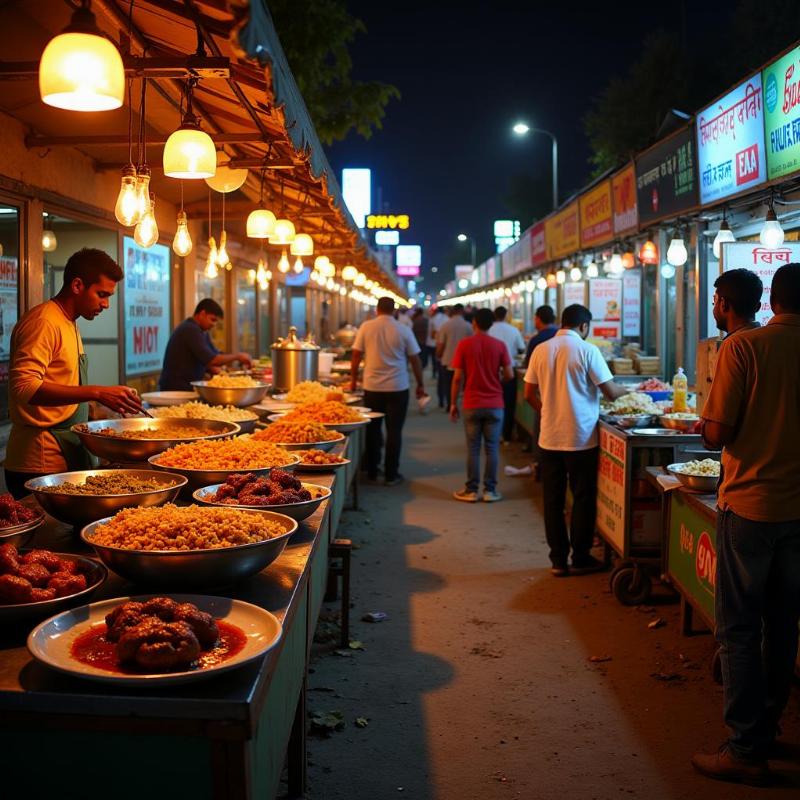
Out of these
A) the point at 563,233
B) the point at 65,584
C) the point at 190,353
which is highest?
the point at 563,233

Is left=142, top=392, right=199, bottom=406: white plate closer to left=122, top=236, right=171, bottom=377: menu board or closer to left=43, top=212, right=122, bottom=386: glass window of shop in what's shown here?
left=43, top=212, right=122, bottom=386: glass window of shop

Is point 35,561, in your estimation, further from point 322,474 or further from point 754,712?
point 754,712

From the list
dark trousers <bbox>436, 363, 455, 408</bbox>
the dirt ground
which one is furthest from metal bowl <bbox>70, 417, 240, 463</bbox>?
dark trousers <bbox>436, 363, 455, 408</bbox>

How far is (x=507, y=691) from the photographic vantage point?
518cm

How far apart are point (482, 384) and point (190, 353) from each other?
3.28 meters

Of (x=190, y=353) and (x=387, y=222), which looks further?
(x=387, y=222)

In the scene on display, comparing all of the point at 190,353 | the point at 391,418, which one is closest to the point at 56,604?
the point at 190,353

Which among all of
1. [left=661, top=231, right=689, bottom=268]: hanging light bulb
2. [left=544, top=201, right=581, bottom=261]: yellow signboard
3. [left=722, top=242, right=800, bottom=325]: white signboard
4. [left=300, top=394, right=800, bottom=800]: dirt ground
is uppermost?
[left=544, top=201, right=581, bottom=261]: yellow signboard

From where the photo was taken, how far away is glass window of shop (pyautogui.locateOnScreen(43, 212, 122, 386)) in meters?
8.89

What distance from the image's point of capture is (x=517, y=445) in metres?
15.2

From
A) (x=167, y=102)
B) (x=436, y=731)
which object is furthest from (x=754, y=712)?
(x=167, y=102)

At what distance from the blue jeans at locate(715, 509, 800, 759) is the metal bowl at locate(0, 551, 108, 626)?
2722mm

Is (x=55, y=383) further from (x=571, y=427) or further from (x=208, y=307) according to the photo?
(x=208, y=307)

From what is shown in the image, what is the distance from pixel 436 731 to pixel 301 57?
33.4 ft
